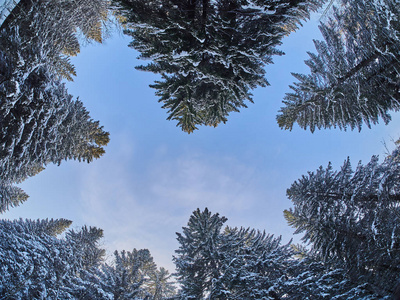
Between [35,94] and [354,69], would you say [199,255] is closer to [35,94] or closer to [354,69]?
[35,94]

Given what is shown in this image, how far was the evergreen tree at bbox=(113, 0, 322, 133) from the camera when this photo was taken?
216 inches

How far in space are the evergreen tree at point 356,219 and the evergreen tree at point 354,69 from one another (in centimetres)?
231

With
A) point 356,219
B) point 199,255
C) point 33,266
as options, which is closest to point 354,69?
point 356,219

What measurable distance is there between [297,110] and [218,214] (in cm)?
528

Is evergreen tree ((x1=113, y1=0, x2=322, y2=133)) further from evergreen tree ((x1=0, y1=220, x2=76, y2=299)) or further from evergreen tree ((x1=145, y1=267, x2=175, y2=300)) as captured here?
evergreen tree ((x1=145, y1=267, x2=175, y2=300))

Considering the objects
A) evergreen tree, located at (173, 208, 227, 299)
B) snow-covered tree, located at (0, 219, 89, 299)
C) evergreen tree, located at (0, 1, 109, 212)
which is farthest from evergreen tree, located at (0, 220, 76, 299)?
evergreen tree, located at (173, 208, 227, 299)

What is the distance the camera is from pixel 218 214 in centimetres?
759

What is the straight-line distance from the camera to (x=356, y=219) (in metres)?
5.51

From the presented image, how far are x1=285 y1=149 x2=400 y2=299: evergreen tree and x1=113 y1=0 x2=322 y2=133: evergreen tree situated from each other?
12.1ft

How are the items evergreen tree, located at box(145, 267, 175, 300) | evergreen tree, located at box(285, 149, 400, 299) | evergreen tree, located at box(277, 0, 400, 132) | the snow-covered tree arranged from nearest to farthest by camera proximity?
evergreen tree, located at box(285, 149, 400, 299) < evergreen tree, located at box(277, 0, 400, 132) < the snow-covered tree < evergreen tree, located at box(145, 267, 175, 300)

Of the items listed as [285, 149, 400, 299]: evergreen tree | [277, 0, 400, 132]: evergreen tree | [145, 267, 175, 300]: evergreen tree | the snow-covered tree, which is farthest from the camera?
[145, 267, 175, 300]: evergreen tree

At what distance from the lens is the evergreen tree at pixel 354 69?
5355 mm

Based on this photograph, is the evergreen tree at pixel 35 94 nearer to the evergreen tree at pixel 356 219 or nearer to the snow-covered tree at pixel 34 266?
the snow-covered tree at pixel 34 266

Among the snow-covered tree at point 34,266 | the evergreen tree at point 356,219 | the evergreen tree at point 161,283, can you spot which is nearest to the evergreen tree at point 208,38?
the evergreen tree at point 356,219
